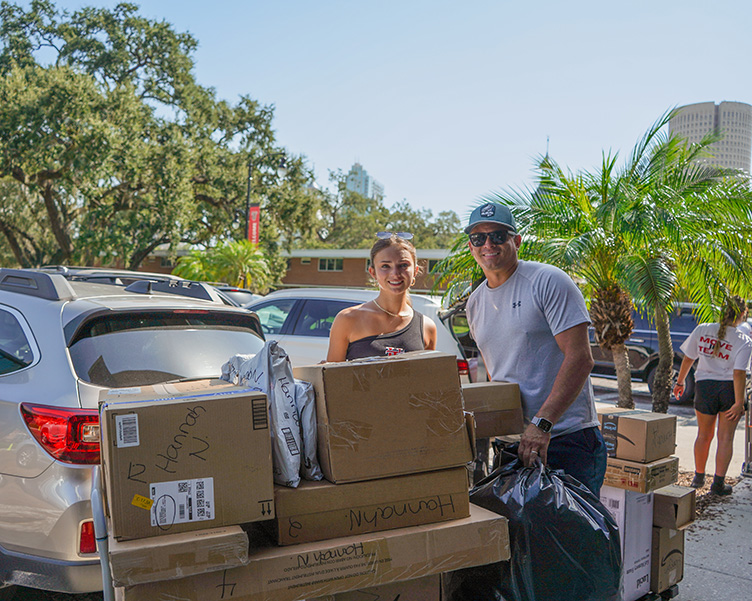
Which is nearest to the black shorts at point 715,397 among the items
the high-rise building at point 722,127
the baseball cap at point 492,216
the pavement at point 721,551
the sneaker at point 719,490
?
the sneaker at point 719,490

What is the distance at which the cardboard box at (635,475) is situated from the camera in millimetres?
3516

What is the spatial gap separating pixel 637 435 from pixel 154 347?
2.62m

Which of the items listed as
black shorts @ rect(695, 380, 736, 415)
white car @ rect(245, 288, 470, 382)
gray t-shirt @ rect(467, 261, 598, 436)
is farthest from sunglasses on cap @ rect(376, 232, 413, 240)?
black shorts @ rect(695, 380, 736, 415)

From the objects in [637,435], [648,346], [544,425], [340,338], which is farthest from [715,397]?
[648,346]

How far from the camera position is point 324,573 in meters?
1.99

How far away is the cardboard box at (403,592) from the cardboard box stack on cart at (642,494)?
163 cm

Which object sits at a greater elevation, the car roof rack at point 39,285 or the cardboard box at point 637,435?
the car roof rack at point 39,285

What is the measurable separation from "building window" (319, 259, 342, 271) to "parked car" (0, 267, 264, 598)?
38602mm

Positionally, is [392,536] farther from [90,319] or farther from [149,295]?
[149,295]

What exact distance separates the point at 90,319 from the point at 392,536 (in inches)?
78.9

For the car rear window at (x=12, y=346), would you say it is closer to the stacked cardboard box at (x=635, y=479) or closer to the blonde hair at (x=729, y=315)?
the stacked cardboard box at (x=635, y=479)

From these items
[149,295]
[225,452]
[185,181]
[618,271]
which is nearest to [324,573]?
[225,452]

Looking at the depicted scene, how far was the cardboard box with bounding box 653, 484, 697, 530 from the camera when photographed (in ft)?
12.1

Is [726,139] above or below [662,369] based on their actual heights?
above
